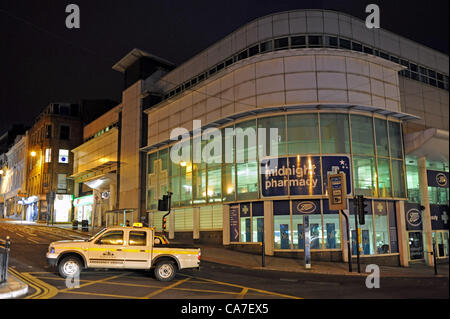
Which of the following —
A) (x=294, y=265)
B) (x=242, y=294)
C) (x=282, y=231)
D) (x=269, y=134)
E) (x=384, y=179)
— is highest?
(x=269, y=134)

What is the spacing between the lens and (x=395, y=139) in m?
25.5

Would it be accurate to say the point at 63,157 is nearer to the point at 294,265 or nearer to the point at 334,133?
the point at 334,133

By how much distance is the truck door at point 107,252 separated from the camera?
42.4 ft

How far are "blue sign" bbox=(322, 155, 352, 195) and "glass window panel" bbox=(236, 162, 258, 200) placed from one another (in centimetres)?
451

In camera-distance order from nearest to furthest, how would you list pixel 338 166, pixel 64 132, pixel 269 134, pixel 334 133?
pixel 338 166 → pixel 334 133 → pixel 269 134 → pixel 64 132

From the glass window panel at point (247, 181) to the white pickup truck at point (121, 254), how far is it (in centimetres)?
1162

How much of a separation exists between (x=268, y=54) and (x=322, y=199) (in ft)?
32.9

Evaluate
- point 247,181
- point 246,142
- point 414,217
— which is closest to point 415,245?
point 414,217

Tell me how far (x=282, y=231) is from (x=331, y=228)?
2.89m

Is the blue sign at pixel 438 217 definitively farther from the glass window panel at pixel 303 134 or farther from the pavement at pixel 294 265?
the glass window panel at pixel 303 134

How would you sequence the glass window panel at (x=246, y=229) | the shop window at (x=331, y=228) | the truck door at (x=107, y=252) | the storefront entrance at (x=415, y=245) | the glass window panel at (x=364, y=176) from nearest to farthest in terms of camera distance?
the truck door at (x=107, y=252) → the shop window at (x=331, y=228) → the glass window panel at (x=364, y=176) → the storefront entrance at (x=415, y=245) → the glass window panel at (x=246, y=229)

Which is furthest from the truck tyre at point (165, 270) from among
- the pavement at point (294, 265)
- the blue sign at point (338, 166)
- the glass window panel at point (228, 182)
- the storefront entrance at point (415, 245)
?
the storefront entrance at point (415, 245)
